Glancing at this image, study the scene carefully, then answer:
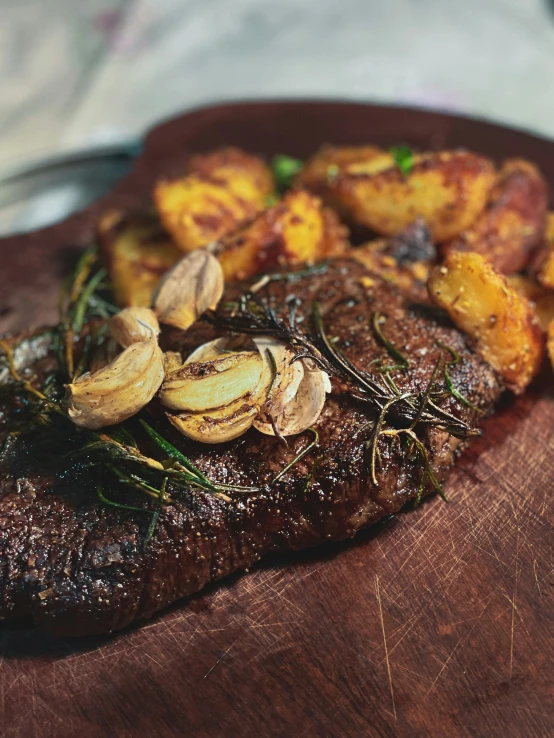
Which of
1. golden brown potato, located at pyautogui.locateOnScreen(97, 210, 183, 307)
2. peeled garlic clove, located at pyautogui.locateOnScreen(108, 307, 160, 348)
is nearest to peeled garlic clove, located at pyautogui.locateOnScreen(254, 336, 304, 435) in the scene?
peeled garlic clove, located at pyautogui.locateOnScreen(108, 307, 160, 348)

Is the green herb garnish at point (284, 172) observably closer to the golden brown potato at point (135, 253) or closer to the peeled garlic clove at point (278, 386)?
the golden brown potato at point (135, 253)

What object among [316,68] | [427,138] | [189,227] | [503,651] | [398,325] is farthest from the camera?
[316,68]

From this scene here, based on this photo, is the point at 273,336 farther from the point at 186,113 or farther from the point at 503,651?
the point at 186,113

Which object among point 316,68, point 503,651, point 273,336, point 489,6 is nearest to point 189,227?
point 273,336

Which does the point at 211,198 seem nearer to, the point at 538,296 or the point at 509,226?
the point at 509,226

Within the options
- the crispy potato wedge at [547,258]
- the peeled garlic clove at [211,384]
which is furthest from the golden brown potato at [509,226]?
the peeled garlic clove at [211,384]

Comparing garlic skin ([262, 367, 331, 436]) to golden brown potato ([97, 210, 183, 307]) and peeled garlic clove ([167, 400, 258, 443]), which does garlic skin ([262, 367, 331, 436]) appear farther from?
golden brown potato ([97, 210, 183, 307])
